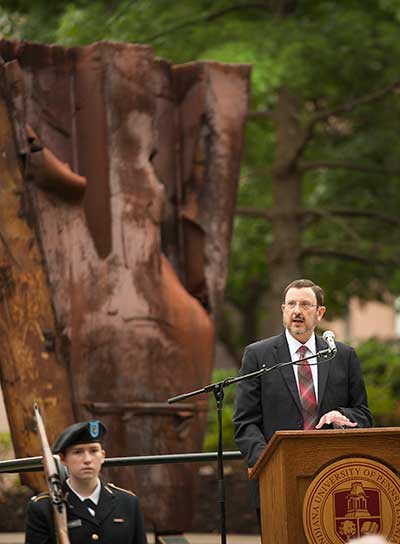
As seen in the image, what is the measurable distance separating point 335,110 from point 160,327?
8.07 m

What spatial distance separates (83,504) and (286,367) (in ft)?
4.87

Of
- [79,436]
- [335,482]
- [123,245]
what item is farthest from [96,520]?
[123,245]

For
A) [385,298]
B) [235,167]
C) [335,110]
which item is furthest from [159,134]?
[385,298]

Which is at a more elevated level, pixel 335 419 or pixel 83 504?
pixel 335 419

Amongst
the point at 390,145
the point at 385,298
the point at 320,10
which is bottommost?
the point at 385,298

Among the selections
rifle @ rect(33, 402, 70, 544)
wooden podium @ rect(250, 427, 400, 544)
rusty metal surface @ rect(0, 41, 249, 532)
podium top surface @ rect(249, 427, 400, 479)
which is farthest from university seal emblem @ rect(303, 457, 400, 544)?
rusty metal surface @ rect(0, 41, 249, 532)

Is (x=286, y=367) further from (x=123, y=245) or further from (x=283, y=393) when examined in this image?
(x=123, y=245)

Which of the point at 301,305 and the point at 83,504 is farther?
the point at 301,305

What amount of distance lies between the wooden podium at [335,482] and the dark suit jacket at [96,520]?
2.33ft

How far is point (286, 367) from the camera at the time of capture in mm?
7129

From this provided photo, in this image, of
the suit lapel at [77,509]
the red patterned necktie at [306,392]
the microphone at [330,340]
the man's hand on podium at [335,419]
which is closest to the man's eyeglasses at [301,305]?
the microphone at [330,340]

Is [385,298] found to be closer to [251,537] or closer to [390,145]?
[390,145]

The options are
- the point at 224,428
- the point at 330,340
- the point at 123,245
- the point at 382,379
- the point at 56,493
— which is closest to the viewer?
the point at 56,493

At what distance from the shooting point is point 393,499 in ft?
20.6
